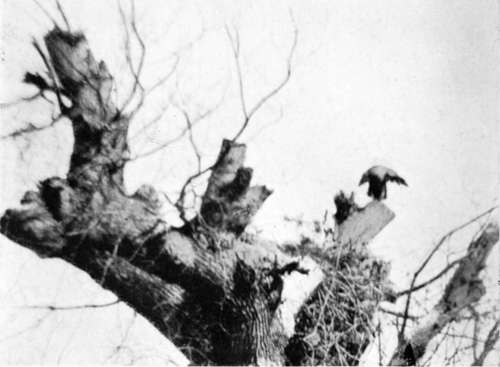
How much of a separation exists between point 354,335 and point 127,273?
1781 mm

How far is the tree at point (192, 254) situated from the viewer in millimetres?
3496

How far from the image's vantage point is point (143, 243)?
11.7 ft

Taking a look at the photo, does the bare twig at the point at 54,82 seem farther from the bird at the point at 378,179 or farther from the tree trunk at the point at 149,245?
the bird at the point at 378,179

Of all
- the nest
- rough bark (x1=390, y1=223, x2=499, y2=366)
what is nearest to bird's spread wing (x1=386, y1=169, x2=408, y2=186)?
the nest

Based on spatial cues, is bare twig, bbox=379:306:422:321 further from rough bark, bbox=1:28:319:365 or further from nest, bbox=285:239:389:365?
rough bark, bbox=1:28:319:365

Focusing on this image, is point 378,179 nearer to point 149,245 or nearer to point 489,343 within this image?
point 489,343

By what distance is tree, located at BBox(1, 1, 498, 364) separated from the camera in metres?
3.50

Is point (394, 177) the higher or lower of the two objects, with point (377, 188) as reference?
higher

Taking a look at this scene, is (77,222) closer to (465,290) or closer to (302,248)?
(302,248)

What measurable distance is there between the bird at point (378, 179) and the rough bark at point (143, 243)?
1.06 m

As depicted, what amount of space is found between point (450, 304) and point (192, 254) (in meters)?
1.96

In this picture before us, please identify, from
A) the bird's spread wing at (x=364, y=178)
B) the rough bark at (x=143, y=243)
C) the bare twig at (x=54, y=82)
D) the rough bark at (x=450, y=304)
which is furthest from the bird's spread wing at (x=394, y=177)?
the bare twig at (x=54, y=82)

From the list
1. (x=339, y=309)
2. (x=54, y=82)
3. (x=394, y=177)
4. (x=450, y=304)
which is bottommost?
(x=339, y=309)

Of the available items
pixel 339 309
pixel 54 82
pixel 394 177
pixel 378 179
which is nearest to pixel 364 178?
pixel 378 179
